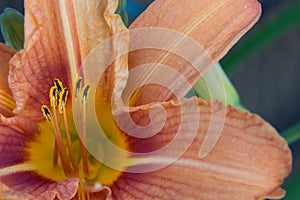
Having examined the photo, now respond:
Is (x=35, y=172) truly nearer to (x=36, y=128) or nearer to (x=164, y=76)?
(x=36, y=128)

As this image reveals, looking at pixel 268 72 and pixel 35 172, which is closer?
pixel 35 172

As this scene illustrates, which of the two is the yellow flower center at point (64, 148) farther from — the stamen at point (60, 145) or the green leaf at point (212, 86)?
the green leaf at point (212, 86)

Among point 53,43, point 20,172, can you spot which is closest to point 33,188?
point 20,172

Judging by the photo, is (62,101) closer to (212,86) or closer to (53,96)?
(53,96)

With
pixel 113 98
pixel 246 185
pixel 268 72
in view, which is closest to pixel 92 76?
pixel 113 98

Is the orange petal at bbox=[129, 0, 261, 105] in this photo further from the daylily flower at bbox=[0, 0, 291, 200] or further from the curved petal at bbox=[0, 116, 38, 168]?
the curved petal at bbox=[0, 116, 38, 168]

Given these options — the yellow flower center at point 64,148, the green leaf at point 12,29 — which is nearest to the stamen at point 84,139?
the yellow flower center at point 64,148

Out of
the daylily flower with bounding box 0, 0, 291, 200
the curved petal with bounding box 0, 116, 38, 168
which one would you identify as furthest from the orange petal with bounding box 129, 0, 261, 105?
the curved petal with bounding box 0, 116, 38, 168
